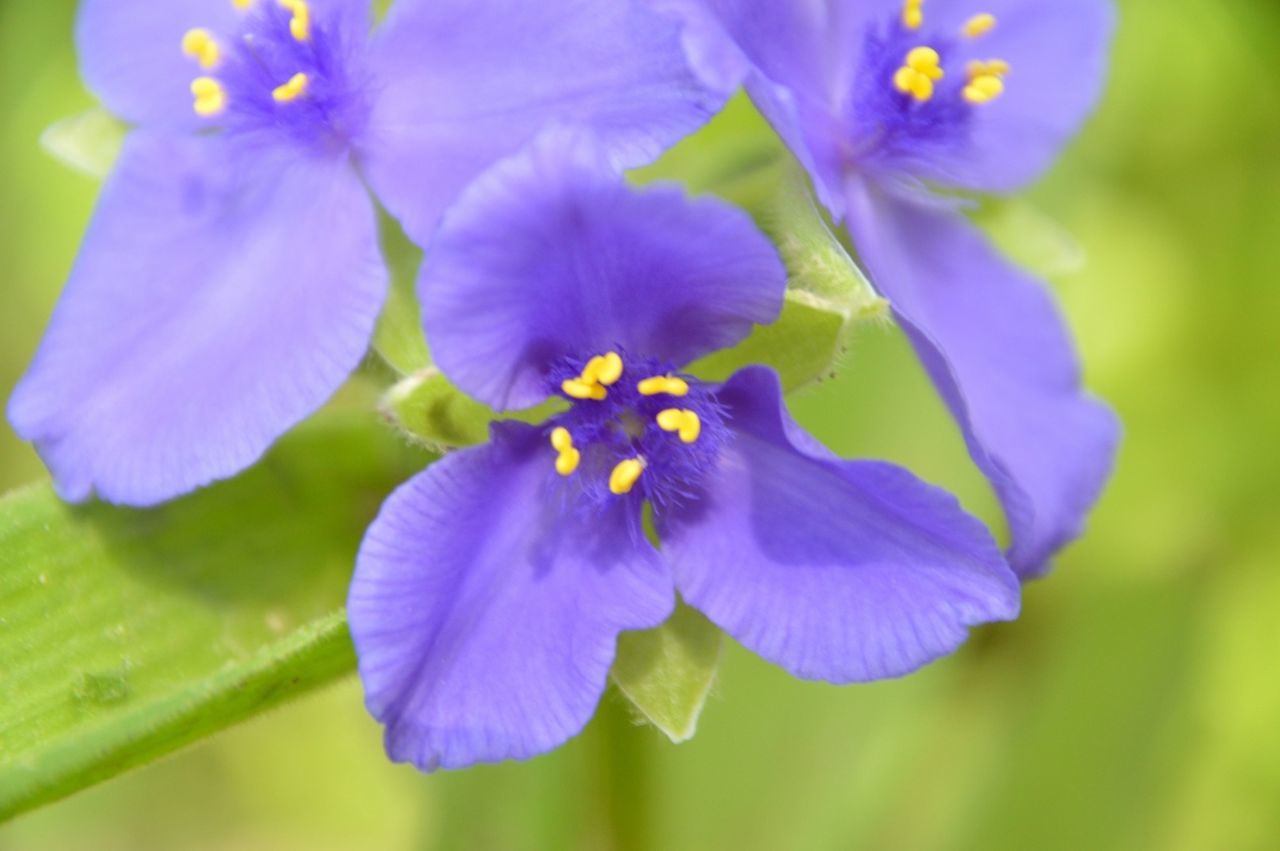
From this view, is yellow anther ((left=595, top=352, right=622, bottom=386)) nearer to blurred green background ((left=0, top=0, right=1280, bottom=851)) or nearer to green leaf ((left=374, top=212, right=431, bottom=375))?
green leaf ((left=374, top=212, right=431, bottom=375))

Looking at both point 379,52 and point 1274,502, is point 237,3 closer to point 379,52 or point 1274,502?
point 379,52

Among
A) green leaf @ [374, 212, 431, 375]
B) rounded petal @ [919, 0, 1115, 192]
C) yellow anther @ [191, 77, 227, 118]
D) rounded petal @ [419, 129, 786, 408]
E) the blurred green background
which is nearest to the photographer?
rounded petal @ [419, 129, 786, 408]

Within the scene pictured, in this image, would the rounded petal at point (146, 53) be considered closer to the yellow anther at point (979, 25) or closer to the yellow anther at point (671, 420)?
the yellow anther at point (671, 420)

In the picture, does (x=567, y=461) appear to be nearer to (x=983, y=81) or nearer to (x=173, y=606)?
(x=173, y=606)

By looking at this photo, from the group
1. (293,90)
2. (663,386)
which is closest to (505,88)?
(293,90)

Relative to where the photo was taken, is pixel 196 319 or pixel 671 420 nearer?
pixel 671 420

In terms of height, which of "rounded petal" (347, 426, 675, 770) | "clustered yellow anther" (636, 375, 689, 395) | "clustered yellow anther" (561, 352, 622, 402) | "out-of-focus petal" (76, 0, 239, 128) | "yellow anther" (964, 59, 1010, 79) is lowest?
"rounded petal" (347, 426, 675, 770)

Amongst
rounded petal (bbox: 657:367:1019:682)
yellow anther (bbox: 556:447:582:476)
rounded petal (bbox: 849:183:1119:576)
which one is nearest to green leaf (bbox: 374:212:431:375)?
yellow anther (bbox: 556:447:582:476)
